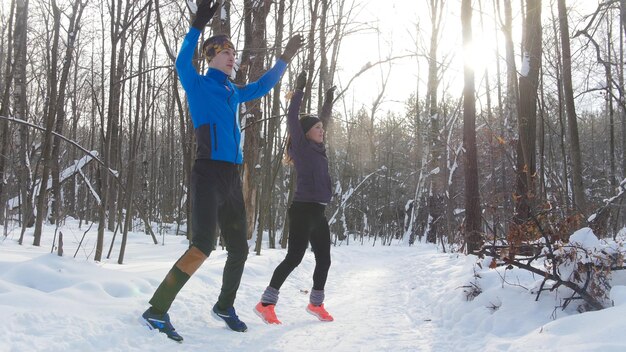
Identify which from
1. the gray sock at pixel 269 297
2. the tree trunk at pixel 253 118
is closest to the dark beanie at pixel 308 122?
the gray sock at pixel 269 297

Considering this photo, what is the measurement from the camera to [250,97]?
3359 millimetres

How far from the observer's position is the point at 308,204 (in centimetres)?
344

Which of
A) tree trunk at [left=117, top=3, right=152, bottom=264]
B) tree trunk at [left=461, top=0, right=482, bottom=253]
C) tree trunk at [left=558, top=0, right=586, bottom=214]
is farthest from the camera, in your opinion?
tree trunk at [left=558, top=0, right=586, bottom=214]

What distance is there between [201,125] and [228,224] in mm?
667

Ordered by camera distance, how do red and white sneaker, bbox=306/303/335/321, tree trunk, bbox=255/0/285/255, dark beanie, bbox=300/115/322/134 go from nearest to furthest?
1. red and white sneaker, bbox=306/303/335/321
2. dark beanie, bbox=300/115/322/134
3. tree trunk, bbox=255/0/285/255

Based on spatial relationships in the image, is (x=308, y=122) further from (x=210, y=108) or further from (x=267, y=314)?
(x=267, y=314)

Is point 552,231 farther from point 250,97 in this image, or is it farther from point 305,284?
point 305,284

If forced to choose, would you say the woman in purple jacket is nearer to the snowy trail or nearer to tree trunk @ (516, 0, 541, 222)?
the snowy trail

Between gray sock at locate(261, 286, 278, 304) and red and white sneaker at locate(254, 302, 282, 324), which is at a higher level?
gray sock at locate(261, 286, 278, 304)

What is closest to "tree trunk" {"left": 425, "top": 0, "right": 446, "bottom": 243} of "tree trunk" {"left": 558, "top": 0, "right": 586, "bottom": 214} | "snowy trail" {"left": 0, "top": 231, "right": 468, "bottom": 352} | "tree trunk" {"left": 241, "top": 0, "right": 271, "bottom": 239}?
"tree trunk" {"left": 558, "top": 0, "right": 586, "bottom": 214}

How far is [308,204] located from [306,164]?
32cm

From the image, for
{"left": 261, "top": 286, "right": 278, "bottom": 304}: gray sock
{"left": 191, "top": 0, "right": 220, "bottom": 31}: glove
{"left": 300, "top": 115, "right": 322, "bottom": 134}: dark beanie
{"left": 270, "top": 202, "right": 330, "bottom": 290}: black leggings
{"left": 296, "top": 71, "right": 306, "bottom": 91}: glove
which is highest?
{"left": 191, "top": 0, "right": 220, "bottom": 31}: glove

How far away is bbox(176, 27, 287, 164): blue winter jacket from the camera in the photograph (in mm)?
2754

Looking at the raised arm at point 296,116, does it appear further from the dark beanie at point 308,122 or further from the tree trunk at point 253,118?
the tree trunk at point 253,118
